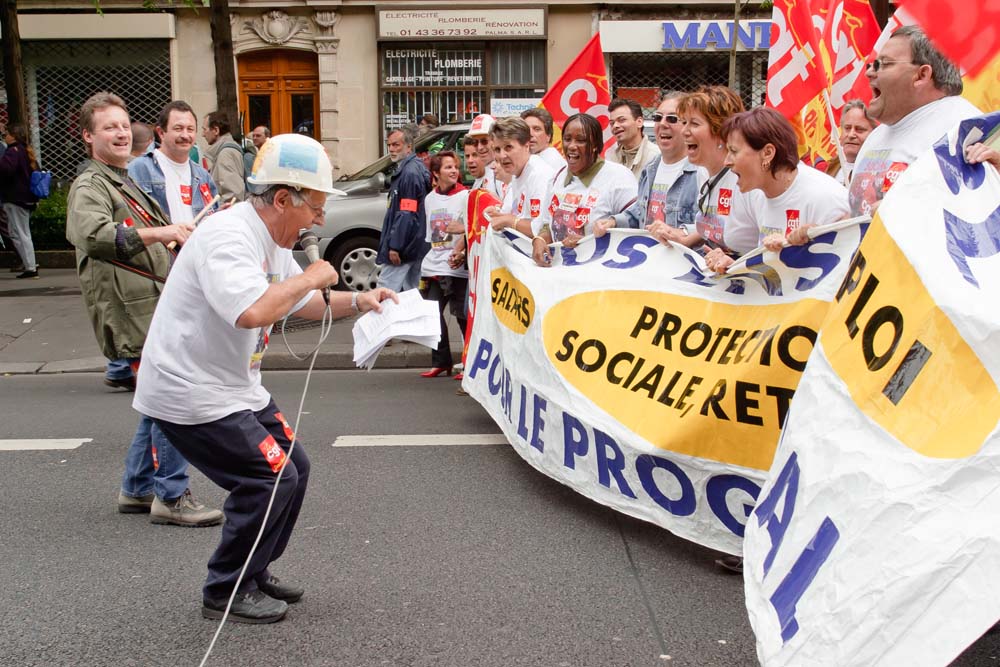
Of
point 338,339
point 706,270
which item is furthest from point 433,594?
point 338,339

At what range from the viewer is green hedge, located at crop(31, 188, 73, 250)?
1570cm

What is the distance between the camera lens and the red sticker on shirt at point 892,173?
4.53m

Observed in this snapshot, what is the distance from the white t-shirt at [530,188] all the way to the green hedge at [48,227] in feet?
33.6

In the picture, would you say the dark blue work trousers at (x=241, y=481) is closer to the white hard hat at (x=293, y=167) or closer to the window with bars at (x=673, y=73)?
the white hard hat at (x=293, y=167)

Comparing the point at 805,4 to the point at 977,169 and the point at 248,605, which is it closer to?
the point at 977,169

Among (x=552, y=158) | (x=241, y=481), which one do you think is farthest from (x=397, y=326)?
(x=552, y=158)

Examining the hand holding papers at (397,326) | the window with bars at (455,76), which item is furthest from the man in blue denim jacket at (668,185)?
the window with bars at (455,76)

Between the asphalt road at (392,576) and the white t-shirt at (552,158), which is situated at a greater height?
the white t-shirt at (552,158)

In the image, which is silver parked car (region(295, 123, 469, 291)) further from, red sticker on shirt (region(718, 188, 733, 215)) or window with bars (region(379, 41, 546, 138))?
window with bars (region(379, 41, 546, 138))

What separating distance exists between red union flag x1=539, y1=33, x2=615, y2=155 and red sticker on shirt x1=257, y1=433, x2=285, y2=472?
233 inches

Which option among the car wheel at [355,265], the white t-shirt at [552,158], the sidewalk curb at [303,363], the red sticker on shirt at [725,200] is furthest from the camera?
the car wheel at [355,265]

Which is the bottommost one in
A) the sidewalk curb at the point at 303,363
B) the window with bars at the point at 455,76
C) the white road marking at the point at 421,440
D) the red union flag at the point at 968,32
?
the sidewalk curb at the point at 303,363

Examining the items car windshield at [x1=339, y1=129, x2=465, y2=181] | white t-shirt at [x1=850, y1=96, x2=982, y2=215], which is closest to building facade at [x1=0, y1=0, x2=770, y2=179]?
car windshield at [x1=339, y1=129, x2=465, y2=181]

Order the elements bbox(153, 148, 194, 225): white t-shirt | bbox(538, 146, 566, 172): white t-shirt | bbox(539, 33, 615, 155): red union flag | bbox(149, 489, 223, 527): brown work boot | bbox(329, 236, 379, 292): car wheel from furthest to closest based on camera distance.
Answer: bbox(329, 236, 379, 292): car wheel, bbox(539, 33, 615, 155): red union flag, bbox(538, 146, 566, 172): white t-shirt, bbox(153, 148, 194, 225): white t-shirt, bbox(149, 489, 223, 527): brown work boot
